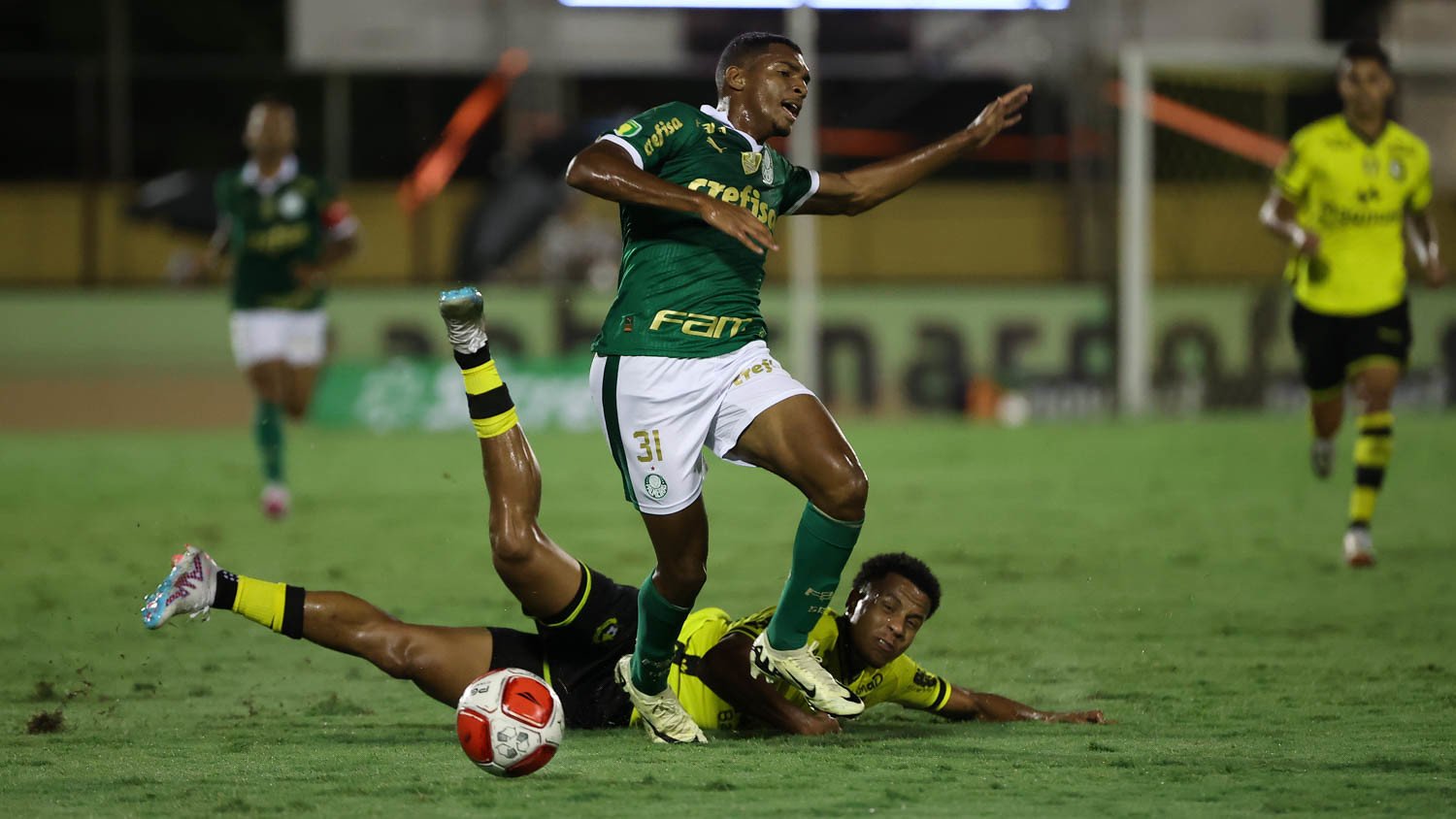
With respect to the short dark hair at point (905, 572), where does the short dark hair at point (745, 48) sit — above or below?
above

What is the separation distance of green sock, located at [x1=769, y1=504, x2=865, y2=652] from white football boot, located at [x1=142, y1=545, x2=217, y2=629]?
1.66 m

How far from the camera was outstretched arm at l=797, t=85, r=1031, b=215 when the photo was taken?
5.68m

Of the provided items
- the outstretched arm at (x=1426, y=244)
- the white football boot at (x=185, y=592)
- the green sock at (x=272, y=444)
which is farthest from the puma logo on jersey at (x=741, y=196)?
the green sock at (x=272, y=444)

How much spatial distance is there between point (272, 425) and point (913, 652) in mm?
6139

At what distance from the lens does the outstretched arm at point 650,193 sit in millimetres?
4789

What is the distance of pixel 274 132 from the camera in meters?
11.8

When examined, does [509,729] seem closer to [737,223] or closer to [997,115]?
[737,223]

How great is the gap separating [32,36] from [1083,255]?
1373 centimetres

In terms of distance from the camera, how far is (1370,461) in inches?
364

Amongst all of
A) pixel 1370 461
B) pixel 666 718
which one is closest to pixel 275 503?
pixel 1370 461

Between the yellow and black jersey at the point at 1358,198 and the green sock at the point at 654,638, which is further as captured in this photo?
the yellow and black jersey at the point at 1358,198

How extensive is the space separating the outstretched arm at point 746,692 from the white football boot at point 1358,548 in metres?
4.70

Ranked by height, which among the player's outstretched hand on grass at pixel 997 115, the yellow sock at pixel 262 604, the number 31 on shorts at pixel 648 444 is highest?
the player's outstretched hand on grass at pixel 997 115

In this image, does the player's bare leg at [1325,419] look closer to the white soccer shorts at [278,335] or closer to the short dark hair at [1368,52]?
the short dark hair at [1368,52]
